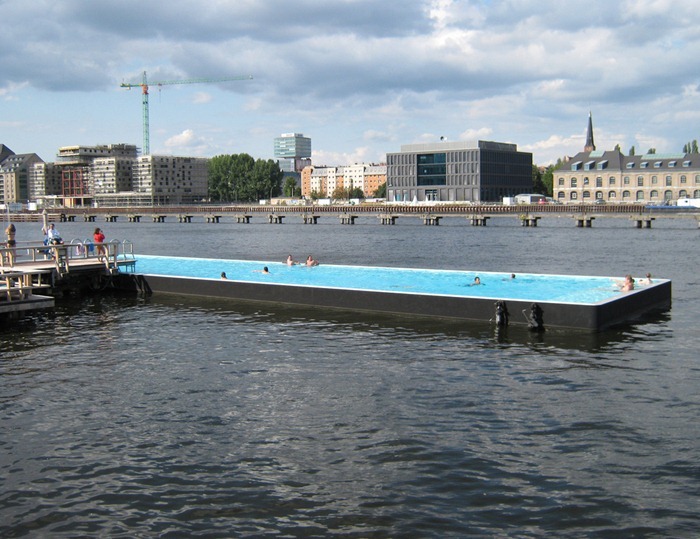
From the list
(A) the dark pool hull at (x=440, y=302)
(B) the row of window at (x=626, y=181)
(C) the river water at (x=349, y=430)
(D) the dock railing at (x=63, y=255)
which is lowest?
(C) the river water at (x=349, y=430)

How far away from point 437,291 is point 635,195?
15301cm

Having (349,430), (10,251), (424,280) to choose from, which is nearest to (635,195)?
(424,280)

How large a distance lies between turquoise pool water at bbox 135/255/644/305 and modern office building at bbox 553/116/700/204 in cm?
13685

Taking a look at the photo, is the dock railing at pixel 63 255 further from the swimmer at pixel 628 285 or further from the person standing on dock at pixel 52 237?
the swimmer at pixel 628 285

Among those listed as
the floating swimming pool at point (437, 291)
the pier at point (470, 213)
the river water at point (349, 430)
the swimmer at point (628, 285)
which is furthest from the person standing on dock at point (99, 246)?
the pier at point (470, 213)

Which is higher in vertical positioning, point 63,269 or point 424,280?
point 63,269

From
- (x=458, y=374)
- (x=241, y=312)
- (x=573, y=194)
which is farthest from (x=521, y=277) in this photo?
(x=573, y=194)

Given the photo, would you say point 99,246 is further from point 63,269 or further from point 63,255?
point 63,269

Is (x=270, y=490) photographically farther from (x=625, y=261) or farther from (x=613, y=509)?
(x=625, y=261)

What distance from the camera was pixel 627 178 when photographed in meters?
170

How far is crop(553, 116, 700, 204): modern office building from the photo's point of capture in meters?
162

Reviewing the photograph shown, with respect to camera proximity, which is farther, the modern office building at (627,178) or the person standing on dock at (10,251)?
the modern office building at (627,178)

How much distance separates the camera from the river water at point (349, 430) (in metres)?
11.3

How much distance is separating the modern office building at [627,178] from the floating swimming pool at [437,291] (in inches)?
5439
